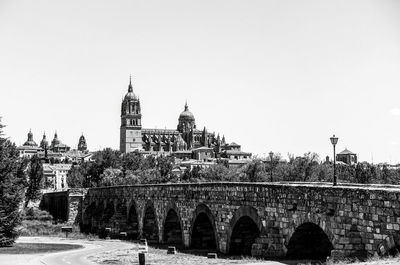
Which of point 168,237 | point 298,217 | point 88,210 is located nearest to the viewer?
point 298,217

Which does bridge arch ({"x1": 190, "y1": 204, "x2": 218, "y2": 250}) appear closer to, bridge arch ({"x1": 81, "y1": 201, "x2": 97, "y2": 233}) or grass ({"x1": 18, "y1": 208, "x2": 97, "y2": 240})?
grass ({"x1": 18, "y1": 208, "x2": 97, "y2": 240})

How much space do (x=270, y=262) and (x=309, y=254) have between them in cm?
185

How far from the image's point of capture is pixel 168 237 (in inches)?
1624

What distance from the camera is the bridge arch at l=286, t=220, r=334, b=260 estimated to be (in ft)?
75.2

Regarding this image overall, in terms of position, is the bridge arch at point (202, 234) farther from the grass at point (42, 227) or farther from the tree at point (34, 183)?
the tree at point (34, 183)

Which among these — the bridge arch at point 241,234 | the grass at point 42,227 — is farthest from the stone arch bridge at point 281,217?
the grass at point 42,227

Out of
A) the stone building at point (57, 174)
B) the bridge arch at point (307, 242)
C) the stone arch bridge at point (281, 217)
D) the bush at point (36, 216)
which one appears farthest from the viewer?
the stone building at point (57, 174)

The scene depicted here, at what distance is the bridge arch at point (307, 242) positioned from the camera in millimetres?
22906

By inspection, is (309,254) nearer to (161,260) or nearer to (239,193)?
(239,193)

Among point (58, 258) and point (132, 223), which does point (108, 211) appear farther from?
point (58, 258)

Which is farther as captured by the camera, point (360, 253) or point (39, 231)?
point (39, 231)

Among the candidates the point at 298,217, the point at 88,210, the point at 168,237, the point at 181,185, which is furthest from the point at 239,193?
the point at 88,210

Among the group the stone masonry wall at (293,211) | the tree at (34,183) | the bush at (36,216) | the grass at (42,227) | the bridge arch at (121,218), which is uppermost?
the tree at (34,183)

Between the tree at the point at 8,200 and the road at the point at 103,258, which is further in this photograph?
the tree at the point at 8,200
